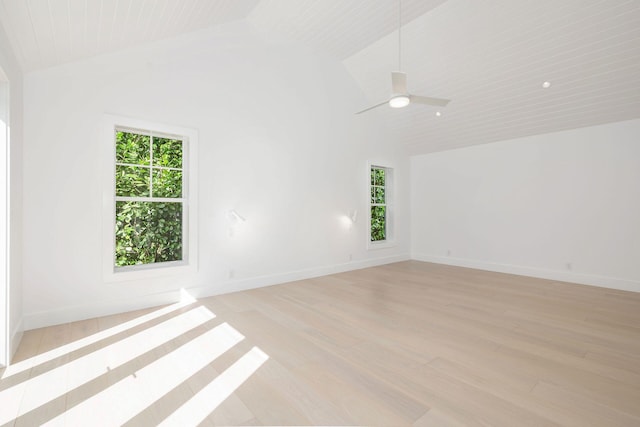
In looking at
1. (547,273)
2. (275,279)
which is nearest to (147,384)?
(275,279)

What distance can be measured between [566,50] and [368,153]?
3282 millimetres

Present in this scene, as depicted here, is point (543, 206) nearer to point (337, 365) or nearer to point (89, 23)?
point (337, 365)

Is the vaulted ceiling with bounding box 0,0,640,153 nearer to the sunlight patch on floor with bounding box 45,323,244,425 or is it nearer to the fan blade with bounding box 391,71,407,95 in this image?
the fan blade with bounding box 391,71,407,95

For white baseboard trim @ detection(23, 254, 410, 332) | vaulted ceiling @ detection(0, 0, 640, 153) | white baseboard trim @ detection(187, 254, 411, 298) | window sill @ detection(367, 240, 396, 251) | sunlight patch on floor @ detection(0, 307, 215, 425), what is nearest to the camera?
sunlight patch on floor @ detection(0, 307, 215, 425)

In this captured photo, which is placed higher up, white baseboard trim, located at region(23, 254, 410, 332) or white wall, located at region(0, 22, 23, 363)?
white wall, located at region(0, 22, 23, 363)

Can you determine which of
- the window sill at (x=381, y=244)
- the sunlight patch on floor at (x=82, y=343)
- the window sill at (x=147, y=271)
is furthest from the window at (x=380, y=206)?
the sunlight patch on floor at (x=82, y=343)

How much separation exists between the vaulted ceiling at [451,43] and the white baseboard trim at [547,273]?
242cm

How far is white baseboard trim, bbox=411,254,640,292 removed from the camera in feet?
14.9

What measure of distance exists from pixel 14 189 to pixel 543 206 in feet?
22.9

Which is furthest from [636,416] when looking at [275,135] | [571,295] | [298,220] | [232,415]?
[275,135]

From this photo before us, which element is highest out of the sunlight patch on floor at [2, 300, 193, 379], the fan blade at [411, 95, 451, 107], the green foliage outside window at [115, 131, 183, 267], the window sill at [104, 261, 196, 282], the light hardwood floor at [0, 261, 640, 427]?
the fan blade at [411, 95, 451, 107]

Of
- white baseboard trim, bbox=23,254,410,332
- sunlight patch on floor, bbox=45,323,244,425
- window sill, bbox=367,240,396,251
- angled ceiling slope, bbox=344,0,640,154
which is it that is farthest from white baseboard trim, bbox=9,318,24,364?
angled ceiling slope, bbox=344,0,640,154

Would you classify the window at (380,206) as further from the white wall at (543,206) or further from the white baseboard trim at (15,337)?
the white baseboard trim at (15,337)

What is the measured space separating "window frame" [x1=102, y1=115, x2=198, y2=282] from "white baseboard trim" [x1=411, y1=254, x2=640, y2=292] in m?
5.19
